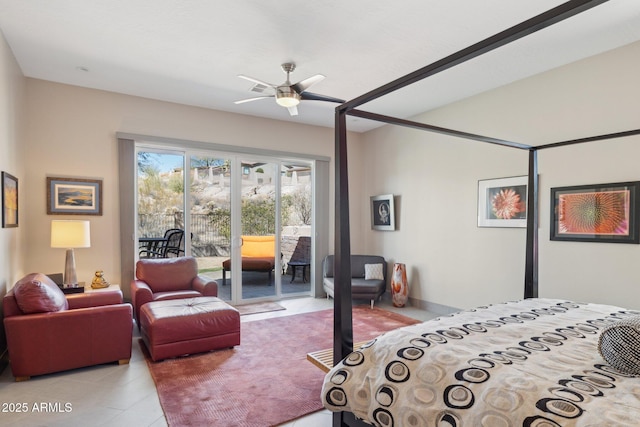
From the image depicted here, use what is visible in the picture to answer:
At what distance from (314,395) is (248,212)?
135 inches

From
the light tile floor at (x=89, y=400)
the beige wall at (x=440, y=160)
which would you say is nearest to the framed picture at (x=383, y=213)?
the beige wall at (x=440, y=160)

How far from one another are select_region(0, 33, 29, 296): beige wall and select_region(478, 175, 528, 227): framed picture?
5019 millimetres

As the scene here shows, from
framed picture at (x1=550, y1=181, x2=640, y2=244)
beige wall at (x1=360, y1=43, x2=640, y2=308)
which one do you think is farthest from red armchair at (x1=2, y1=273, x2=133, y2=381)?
framed picture at (x1=550, y1=181, x2=640, y2=244)

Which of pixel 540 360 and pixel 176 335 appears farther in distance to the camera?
pixel 176 335

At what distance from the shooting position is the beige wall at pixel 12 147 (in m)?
3.10

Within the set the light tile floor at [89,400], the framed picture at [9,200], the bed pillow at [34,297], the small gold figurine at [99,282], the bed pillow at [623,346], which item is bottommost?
the light tile floor at [89,400]

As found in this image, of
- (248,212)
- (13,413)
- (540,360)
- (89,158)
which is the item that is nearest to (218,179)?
(248,212)

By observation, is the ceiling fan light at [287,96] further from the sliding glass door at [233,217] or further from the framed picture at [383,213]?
the framed picture at [383,213]

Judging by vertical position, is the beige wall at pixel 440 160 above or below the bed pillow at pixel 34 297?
above

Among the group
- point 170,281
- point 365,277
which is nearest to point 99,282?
point 170,281

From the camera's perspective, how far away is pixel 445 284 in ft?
16.0

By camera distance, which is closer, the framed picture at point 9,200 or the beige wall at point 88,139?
the framed picture at point 9,200

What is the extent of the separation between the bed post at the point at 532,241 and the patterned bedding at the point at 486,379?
105 centimetres

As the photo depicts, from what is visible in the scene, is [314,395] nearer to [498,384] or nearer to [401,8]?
[498,384]
